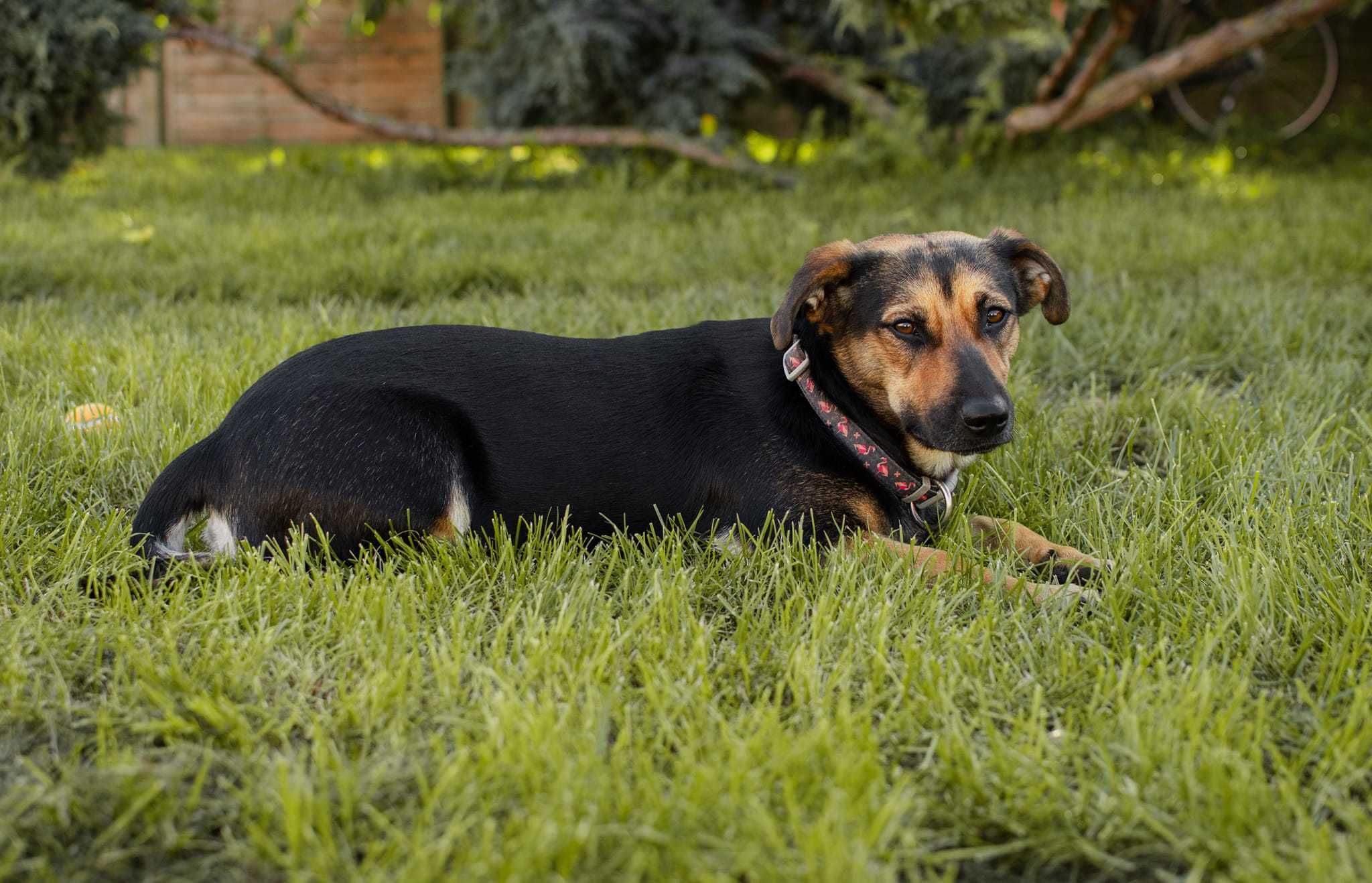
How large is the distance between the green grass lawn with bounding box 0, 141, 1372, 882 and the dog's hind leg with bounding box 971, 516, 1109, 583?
0.09 metres

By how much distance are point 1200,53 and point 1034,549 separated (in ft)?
21.6

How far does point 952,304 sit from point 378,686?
5.97ft

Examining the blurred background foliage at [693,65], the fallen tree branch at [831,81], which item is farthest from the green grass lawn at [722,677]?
the fallen tree branch at [831,81]

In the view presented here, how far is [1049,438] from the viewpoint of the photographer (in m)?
3.72

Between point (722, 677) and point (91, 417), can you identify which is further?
point (91, 417)

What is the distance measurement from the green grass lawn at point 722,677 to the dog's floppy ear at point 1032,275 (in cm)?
45

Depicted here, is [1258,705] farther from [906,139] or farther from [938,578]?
[906,139]

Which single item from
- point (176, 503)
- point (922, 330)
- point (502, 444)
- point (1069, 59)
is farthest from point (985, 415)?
point (1069, 59)

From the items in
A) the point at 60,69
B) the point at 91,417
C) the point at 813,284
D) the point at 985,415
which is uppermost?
the point at 60,69

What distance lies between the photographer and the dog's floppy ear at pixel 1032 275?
11.1 feet

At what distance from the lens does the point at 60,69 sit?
25.3ft

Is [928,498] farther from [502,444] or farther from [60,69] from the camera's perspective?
[60,69]

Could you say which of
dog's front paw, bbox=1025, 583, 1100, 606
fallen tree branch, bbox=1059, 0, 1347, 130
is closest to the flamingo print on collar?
dog's front paw, bbox=1025, 583, 1100, 606

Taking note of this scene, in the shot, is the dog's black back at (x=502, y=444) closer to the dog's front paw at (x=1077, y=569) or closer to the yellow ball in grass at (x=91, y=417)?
the dog's front paw at (x=1077, y=569)
